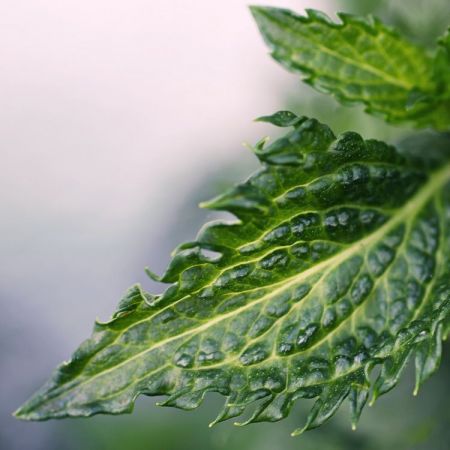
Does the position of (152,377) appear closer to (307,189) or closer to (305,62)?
(307,189)

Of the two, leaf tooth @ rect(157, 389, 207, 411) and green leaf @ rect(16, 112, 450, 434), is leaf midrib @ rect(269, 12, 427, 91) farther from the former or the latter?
leaf tooth @ rect(157, 389, 207, 411)

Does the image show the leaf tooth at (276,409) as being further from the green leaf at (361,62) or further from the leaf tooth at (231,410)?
the green leaf at (361,62)

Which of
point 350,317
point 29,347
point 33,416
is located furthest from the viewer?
point 29,347

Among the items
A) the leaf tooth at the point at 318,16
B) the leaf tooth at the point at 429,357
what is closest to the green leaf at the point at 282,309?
the leaf tooth at the point at 429,357

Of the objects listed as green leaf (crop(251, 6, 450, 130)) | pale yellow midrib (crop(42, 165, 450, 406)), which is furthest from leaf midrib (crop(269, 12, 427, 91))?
pale yellow midrib (crop(42, 165, 450, 406))

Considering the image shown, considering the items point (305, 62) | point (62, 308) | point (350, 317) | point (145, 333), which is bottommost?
point (350, 317)

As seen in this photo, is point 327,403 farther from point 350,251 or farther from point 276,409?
point 350,251

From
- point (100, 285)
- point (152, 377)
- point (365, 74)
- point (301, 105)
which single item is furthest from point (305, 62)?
point (100, 285)
